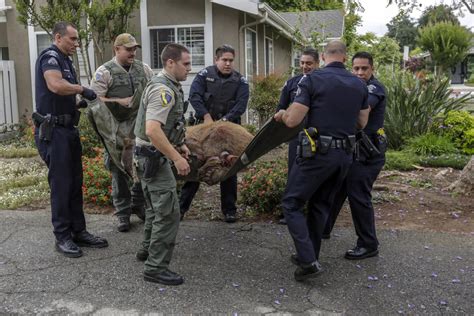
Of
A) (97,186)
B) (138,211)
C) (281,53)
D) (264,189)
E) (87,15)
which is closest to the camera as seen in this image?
(138,211)

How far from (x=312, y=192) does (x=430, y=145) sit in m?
6.73

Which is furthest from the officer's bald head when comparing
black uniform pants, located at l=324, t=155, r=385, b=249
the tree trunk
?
the tree trunk

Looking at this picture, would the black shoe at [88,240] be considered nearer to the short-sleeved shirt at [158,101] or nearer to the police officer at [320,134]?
the short-sleeved shirt at [158,101]

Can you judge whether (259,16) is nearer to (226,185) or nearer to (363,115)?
(226,185)

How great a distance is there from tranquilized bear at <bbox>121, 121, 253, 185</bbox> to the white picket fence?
32.1ft

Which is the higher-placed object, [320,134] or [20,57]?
[20,57]

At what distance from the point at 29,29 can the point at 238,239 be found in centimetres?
1056

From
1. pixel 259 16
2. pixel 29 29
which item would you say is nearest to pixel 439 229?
pixel 259 16

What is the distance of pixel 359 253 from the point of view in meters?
4.72

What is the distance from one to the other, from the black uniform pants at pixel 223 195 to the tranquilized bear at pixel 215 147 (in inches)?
37.7

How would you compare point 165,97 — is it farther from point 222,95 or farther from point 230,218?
point 230,218

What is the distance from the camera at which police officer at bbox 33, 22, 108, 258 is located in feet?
15.3

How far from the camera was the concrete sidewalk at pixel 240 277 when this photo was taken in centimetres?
380

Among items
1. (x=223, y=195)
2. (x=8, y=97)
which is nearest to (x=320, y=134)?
(x=223, y=195)
